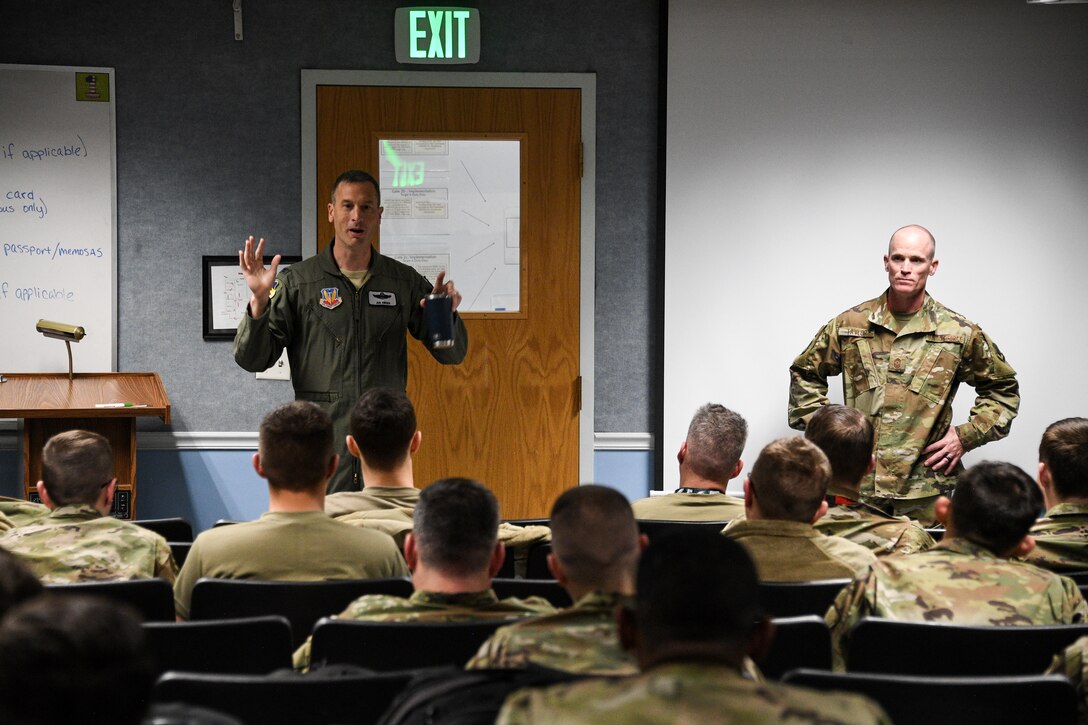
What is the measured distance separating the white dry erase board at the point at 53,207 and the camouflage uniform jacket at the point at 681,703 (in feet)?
15.5

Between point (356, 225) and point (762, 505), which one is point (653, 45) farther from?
point (762, 505)

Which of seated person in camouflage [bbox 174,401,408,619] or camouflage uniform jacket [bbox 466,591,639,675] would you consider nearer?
camouflage uniform jacket [bbox 466,591,639,675]

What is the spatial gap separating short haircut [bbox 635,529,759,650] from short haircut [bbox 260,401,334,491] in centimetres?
145

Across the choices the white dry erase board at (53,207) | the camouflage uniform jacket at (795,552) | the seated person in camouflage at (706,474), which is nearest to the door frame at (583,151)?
the white dry erase board at (53,207)

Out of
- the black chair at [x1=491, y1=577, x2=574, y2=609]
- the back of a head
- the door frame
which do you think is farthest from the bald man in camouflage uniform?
the back of a head

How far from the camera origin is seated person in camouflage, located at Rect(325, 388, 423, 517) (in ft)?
10.5

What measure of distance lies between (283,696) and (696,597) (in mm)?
675

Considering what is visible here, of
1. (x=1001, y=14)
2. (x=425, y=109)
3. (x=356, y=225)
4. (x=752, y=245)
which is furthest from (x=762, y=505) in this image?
(x=1001, y=14)

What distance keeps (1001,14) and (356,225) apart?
3.42 metres

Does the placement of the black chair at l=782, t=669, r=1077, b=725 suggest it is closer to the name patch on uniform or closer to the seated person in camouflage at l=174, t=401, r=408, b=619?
the seated person in camouflage at l=174, t=401, r=408, b=619

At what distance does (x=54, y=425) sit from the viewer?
5074mm

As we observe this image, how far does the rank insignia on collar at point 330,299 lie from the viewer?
4336 millimetres

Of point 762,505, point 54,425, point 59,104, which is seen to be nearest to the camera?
point 762,505

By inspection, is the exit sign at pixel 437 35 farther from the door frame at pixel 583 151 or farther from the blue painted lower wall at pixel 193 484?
the blue painted lower wall at pixel 193 484
